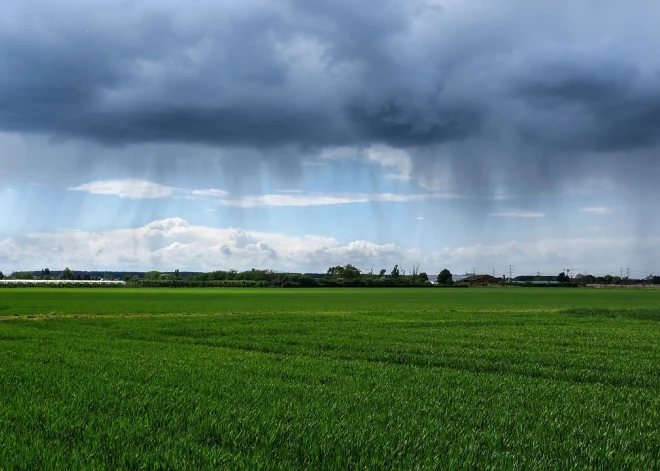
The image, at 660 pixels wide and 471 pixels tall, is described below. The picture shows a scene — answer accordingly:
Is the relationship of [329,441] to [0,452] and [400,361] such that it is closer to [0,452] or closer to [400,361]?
[0,452]

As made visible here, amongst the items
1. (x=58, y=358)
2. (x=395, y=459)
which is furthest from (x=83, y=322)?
(x=395, y=459)

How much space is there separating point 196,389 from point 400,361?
1049cm

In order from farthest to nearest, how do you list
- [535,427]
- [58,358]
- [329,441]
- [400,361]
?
1. [400,361]
2. [58,358]
3. [535,427]
4. [329,441]

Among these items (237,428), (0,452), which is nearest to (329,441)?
(237,428)

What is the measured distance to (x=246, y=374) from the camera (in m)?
18.4

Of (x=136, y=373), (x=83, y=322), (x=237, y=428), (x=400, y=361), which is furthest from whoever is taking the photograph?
(x=83, y=322)

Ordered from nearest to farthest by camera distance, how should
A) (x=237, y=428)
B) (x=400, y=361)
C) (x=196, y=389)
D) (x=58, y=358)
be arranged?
(x=237, y=428), (x=196, y=389), (x=58, y=358), (x=400, y=361)

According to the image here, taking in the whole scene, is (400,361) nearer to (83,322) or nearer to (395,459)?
(395,459)

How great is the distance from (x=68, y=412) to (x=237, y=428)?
3.94 metres

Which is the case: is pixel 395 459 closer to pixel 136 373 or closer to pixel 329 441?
pixel 329 441

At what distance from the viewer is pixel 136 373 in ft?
58.4

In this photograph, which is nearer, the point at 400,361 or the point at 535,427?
the point at 535,427

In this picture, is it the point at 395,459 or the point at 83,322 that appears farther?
the point at 83,322

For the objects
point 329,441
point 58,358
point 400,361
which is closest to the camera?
point 329,441
